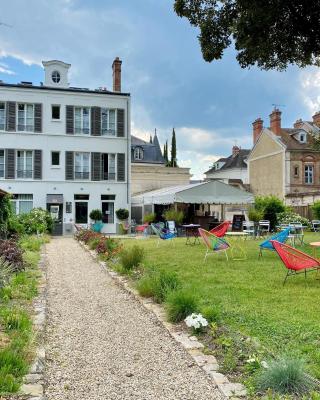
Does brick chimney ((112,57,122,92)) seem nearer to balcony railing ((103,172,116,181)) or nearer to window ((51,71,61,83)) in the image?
window ((51,71,61,83))

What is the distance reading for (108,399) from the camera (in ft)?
11.4

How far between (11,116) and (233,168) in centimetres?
2755

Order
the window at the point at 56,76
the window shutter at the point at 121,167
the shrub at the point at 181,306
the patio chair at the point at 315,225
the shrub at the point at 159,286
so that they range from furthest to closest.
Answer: the window at the point at 56,76, the window shutter at the point at 121,167, the patio chair at the point at 315,225, the shrub at the point at 159,286, the shrub at the point at 181,306

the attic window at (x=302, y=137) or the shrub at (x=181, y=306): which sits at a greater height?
the attic window at (x=302, y=137)

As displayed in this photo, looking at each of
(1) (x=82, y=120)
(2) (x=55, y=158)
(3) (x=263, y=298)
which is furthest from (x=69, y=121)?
(3) (x=263, y=298)

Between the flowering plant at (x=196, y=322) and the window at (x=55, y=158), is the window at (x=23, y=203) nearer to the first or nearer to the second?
the window at (x=55, y=158)

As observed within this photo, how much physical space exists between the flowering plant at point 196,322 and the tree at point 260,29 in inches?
297

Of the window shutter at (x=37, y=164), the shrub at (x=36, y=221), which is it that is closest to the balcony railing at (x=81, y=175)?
the window shutter at (x=37, y=164)

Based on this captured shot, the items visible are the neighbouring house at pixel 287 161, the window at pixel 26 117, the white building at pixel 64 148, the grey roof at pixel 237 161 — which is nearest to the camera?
the white building at pixel 64 148

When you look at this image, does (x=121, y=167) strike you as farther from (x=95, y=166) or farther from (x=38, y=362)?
(x=38, y=362)

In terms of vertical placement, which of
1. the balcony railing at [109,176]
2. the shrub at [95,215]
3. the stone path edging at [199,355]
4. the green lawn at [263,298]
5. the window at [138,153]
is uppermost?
the window at [138,153]

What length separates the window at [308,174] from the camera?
37.4m

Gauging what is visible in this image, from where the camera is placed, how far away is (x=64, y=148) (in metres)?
29.9

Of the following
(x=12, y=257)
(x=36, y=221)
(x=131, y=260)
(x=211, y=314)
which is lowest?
(x=211, y=314)
